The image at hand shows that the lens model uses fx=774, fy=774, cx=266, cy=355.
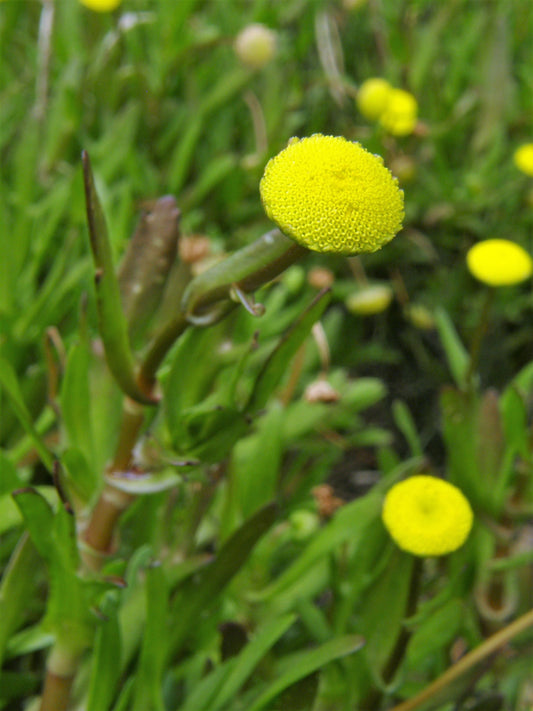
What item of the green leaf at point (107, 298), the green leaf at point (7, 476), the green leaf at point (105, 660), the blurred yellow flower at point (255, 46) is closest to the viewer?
the green leaf at point (107, 298)

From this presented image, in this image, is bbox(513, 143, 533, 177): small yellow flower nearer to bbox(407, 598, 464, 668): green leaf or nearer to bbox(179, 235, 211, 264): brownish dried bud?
bbox(179, 235, 211, 264): brownish dried bud

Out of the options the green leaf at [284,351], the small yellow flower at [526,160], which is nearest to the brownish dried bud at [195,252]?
the green leaf at [284,351]

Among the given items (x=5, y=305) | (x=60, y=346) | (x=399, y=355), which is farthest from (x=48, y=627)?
(x=399, y=355)

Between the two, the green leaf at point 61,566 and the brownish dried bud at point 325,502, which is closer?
the green leaf at point 61,566

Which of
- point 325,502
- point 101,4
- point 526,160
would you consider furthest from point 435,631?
point 101,4

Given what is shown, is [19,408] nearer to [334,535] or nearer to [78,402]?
[78,402]

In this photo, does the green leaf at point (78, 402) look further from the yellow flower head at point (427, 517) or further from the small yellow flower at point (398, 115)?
the small yellow flower at point (398, 115)

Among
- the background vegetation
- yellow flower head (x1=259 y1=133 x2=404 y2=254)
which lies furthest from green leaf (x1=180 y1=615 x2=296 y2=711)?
yellow flower head (x1=259 y1=133 x2=404 y2=254)
